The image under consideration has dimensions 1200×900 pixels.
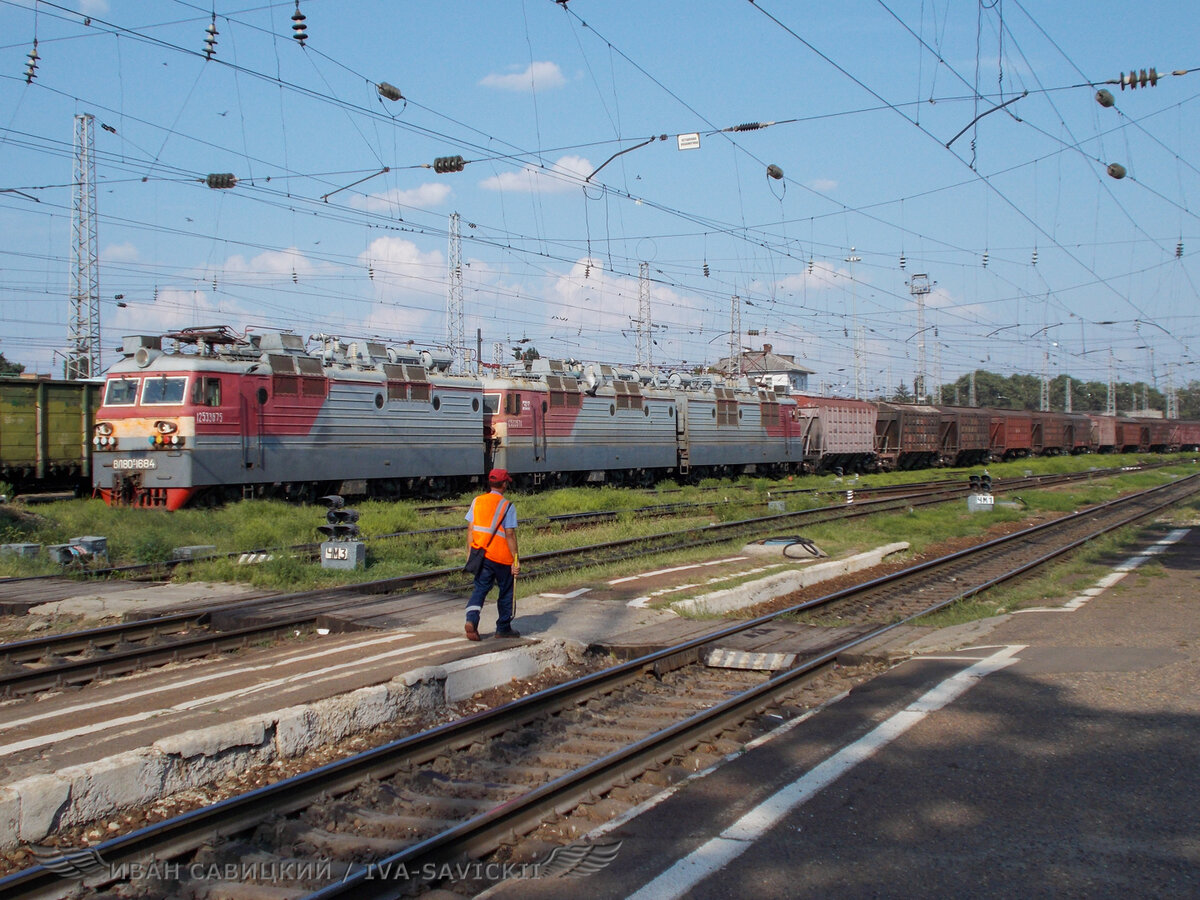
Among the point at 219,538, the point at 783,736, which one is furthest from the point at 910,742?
the point at 219,538

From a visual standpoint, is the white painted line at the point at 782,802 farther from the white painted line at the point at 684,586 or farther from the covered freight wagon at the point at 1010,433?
the covered freight wagon at the point at 1010,433

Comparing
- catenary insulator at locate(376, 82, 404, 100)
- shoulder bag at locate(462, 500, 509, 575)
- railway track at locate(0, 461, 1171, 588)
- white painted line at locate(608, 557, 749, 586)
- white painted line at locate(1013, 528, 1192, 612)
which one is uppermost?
catenary insulator at locate(376, 82, 404, 100)

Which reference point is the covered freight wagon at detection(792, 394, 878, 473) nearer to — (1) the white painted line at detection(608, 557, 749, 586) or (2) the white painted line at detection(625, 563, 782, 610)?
(1) the white painted line at detection(608, 557, 749, 586)

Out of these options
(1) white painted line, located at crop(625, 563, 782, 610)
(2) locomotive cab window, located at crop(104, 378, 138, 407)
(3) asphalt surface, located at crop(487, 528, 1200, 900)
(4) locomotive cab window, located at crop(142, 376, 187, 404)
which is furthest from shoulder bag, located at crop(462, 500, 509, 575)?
(2) locomotive cab window, located at crop(104, 378, 138, 407)

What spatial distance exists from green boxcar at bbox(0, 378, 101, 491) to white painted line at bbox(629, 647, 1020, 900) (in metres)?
24.0

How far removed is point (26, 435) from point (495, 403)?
Answer: 11.9 m

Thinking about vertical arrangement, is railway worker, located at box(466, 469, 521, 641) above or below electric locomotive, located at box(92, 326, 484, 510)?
below

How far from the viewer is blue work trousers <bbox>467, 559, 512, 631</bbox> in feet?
28.7

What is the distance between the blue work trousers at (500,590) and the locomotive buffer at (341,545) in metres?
5.02

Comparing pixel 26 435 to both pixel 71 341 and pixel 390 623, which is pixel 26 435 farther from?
pixel 390 623

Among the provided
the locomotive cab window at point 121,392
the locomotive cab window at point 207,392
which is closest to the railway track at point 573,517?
the locomotive cab window at point 207,392

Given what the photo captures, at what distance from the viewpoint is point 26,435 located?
2403 cm

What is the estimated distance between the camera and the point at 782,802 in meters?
5.16

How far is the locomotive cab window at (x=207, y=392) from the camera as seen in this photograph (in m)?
18.7
